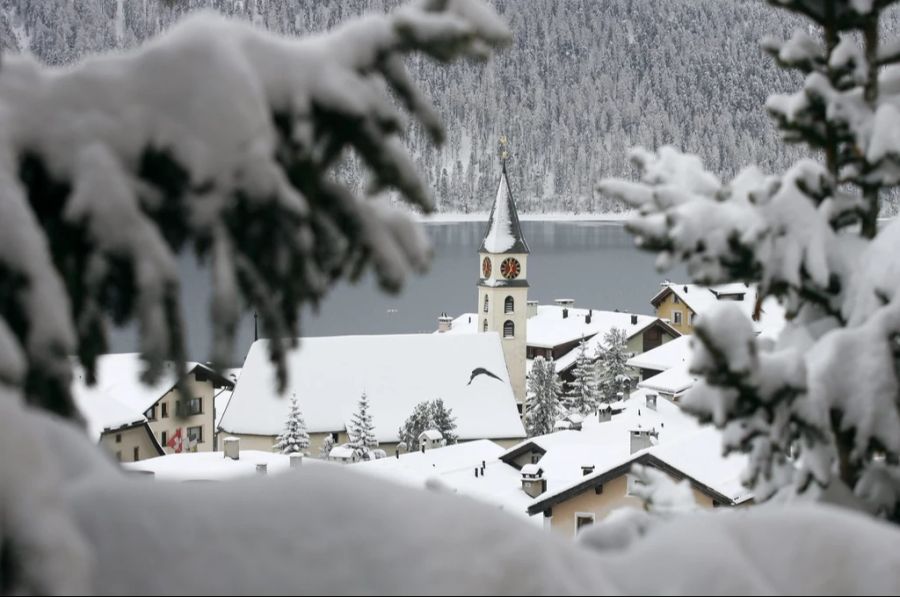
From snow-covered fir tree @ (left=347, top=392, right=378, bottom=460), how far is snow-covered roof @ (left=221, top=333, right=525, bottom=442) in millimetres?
1463

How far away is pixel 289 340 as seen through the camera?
2092 mm

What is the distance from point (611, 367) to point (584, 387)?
6.71 ft

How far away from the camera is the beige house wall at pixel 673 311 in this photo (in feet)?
184

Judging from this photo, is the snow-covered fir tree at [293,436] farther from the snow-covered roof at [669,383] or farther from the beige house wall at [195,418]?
the snow-covered roof at [669,383]

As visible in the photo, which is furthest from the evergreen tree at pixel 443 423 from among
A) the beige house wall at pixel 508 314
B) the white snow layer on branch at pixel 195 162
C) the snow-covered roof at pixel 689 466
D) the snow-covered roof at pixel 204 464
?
the white snow layer on branch at pixel 195 162

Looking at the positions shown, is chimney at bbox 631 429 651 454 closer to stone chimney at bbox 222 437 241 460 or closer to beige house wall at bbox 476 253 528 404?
stone chimney at bbox 222 437 241 460

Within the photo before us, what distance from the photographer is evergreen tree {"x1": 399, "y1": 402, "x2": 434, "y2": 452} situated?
34812 mm

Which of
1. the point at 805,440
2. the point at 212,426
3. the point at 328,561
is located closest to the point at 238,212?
the point at 328,561

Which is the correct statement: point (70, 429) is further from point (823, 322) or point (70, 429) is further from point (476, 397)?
point (476, 397)

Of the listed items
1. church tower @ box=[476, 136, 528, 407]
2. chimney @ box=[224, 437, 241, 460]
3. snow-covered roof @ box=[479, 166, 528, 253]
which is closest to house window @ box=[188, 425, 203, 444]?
chimney @ box=[224, 437, 241, 460]

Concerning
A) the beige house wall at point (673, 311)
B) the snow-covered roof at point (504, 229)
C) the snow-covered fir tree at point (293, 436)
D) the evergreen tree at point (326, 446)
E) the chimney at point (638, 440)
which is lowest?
the evergreen tree at point (326, 446)

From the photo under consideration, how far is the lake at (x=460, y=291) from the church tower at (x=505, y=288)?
17.2 feet

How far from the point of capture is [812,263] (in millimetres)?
3842

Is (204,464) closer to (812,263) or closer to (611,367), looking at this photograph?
(812,263)
